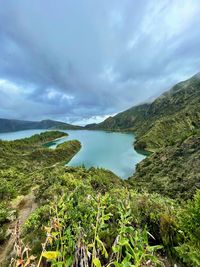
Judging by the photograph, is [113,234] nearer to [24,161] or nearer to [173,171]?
[173,171]

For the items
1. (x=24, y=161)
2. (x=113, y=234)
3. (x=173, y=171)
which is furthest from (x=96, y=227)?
(x=24, y=161)

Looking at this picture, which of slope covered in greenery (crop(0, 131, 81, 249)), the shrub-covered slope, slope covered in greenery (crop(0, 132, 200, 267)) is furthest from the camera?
the shrub-covered slope

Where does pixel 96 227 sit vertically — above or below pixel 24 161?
above

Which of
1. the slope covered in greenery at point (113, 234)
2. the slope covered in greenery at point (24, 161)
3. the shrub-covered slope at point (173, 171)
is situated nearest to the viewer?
the slope covered in greenery at point (113, 234)

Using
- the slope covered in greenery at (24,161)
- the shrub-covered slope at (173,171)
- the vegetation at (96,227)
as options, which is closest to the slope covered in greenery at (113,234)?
the vegetation at (96,227)

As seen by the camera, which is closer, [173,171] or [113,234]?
[113,234]

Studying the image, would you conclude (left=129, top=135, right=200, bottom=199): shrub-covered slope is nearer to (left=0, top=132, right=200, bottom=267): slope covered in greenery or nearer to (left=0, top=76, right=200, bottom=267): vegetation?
(left=0, top=76, right=200, bottom=267): vegetation

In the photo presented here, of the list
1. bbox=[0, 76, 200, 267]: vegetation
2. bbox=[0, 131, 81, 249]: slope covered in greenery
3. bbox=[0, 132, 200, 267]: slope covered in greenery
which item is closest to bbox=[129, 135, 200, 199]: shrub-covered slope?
bbox=[0, 131, 81, 249]: slope covered in greenery

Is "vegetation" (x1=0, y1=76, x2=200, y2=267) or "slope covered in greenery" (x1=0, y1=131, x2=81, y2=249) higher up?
"vegetation" (x1=0, y1=76, x2=200, y2=267)

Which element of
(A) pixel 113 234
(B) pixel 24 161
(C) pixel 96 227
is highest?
(C) pixel 96 227

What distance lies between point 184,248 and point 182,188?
32.5 meters

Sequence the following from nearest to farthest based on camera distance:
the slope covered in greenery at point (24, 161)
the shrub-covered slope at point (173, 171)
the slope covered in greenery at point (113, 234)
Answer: the slope covered in greenery at point (113, 234), the slope covered in greenery at point (24, 161), the shrub-covered slope at point (173, 171)

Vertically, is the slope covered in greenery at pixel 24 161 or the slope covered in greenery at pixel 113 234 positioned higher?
the slope covered in greenery at pixel 113 234

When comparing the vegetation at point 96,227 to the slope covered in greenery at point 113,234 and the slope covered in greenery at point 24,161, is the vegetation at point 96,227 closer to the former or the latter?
the slope covered in greenery at point 113,234
